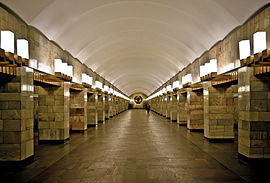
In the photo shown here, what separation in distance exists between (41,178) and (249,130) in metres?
5.13

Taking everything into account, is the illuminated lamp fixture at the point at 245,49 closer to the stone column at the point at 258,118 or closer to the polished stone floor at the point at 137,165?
the stone column at the point at 258,118

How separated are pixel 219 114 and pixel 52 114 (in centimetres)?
674

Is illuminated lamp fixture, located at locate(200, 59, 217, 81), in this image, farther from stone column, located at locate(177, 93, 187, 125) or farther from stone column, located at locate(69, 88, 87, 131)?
stone column, located at locate(69, 88, 87, 131)

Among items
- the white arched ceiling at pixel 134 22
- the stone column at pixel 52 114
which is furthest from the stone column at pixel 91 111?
the stone column at pixel 52 114

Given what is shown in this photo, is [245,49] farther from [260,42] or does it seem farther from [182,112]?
[182,112]

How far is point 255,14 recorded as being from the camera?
5.77m

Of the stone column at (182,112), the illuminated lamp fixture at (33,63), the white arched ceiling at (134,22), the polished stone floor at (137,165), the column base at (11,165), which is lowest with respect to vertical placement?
the polished stone floor at (137,165)

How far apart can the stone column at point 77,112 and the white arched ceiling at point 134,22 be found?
2.05 metres

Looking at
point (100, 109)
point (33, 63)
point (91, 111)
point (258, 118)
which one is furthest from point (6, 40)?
point (100, 109)

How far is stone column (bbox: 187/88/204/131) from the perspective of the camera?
A: 40.9 feet

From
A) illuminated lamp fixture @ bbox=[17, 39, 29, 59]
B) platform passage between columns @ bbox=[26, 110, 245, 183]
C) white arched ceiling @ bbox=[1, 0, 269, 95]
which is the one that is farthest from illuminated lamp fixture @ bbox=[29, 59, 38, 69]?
platform passage between columns @ bbox=[26, 110, 245, 183]

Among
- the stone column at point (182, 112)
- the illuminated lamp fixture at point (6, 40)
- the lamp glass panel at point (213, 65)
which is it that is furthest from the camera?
the stone column at point (182, 112)

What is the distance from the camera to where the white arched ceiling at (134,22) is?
611 centimetres

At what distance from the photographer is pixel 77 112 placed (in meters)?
12.5
